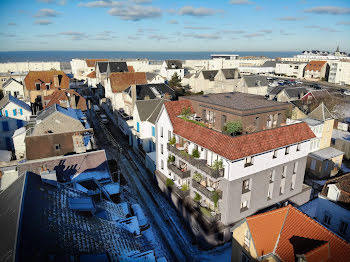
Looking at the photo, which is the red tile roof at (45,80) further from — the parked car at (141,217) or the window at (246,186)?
the window at (246,186)

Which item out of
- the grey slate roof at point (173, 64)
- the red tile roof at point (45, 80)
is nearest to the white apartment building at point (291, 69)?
the grey slate roof at point (173, 64)

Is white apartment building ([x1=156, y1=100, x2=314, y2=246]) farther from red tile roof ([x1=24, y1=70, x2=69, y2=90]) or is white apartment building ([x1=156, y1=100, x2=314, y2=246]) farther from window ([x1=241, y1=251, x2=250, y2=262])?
red tile roof ([x1=24, y1=70, x2=69, y2=90])

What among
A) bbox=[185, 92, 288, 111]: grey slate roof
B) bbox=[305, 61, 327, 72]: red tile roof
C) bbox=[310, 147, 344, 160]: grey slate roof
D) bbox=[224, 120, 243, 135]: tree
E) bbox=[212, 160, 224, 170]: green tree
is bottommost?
bbox=[310, 147, 344, 160]: grey slate roof

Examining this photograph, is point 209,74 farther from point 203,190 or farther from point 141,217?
point 141,217

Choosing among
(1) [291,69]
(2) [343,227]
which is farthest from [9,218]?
(1) [291,69]

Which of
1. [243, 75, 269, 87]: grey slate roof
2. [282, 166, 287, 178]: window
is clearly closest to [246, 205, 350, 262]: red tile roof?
[282, 166, 287, 178]: window

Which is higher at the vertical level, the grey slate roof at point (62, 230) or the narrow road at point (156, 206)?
the grey slate roof at point (62, 230)
